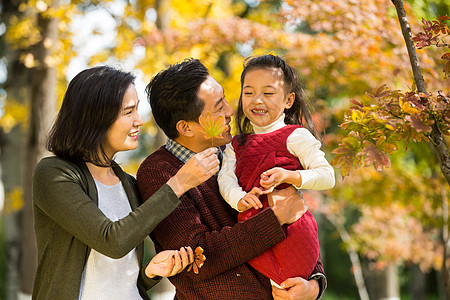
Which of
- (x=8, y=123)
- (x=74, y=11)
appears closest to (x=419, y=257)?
(x=74, y=11)

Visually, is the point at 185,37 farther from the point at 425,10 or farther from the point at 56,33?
the point at 425,10

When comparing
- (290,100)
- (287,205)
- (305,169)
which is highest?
(290,100)

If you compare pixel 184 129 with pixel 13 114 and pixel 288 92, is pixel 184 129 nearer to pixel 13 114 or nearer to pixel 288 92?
pixel 288 92

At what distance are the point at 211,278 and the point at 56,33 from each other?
4234 mm

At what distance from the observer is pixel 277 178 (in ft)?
6.11

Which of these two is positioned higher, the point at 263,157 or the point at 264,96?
the point at 264,96

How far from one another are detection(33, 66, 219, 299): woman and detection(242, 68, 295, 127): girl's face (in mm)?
299

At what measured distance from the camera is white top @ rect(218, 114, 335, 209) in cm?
191

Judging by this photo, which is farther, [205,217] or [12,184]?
[12,184]

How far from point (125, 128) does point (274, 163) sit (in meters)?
0.65

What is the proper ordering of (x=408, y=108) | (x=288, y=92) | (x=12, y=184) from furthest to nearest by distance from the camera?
(x=12, y=184)
(x=288, y=92)
(x=408, y=108)

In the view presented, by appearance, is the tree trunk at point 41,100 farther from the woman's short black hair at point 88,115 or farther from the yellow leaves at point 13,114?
the woman's short black hair at point 88,115

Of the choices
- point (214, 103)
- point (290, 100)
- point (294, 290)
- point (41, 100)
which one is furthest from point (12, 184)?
point (294, 290)

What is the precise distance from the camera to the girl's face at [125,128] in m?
2.06
